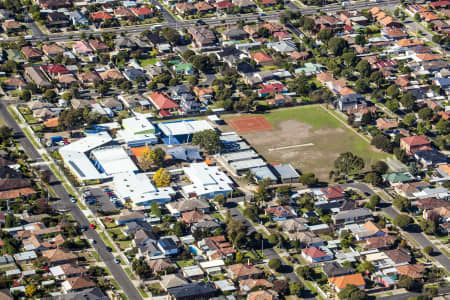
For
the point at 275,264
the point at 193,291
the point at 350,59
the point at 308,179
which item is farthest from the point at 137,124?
the point at 350,59

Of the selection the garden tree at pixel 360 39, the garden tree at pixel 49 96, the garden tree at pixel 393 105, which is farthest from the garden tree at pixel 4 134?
the garden tree at pixel 360 39

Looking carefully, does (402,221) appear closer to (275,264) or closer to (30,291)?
(275,264)

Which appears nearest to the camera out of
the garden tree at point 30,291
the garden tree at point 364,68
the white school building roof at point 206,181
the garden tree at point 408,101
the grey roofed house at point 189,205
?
the garden tree at point 30,291

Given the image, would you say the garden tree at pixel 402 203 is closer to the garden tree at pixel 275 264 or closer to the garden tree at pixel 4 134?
the garden tree at pixel 275 264

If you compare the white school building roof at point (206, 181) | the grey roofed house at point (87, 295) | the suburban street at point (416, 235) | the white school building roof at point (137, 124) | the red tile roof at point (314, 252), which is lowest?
the suburban street at point (416, 235)

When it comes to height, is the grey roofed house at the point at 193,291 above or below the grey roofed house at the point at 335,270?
above

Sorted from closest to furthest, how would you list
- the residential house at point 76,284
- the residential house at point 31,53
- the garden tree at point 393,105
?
the residential house at point 76,284 → the garden tree at point 393,105 → the residential house at point 31,53

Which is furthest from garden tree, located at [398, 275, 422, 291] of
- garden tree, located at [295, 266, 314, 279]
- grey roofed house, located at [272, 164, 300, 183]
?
grey roofed house, located at [272, 164, 300, 183]

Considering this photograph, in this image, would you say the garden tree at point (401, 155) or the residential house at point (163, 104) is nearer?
the garden tree at point (401, 155)
